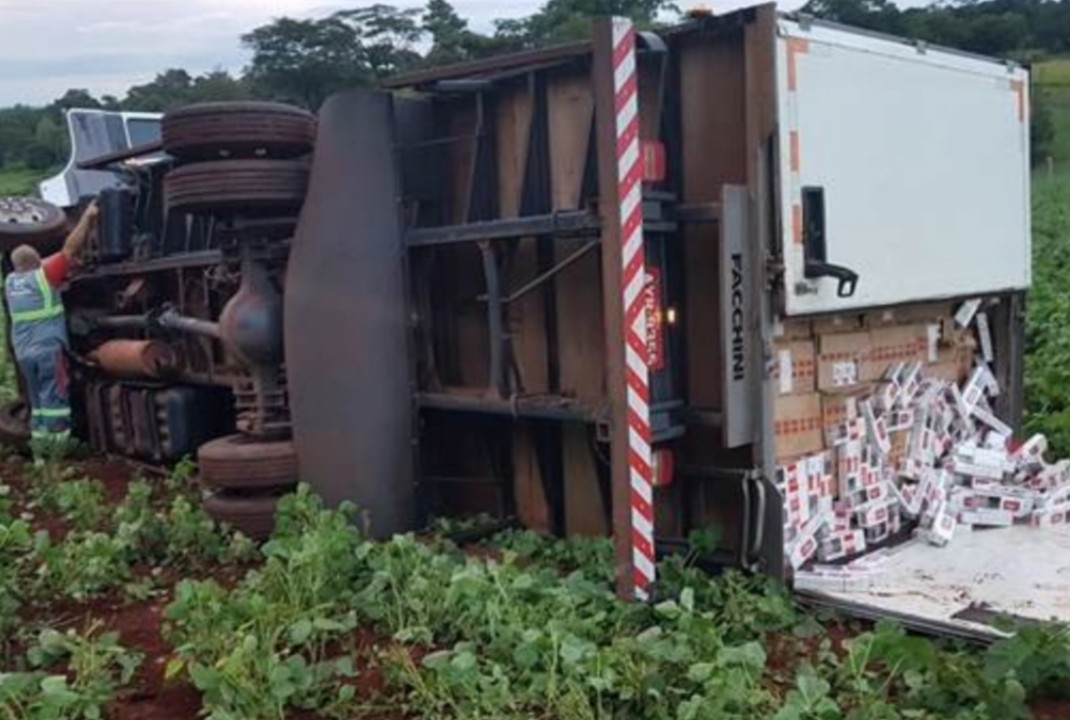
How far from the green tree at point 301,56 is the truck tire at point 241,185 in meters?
39.2

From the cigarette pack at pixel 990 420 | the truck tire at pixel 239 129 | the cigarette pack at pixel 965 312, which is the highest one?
the truck tire at pixel 239 129

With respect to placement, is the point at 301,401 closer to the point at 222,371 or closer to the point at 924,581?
the point at 222,371

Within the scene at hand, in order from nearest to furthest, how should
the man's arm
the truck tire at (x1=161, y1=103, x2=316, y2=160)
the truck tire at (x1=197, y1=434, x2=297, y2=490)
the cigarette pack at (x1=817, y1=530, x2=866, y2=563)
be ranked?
the cigarette pack at (x1=817, y1=530, x2=866, y2=563)
the truck tire at (x1=161, y1=103, x2=316, y2=160)
the truck tire at (x1=197, y1=434, x2=297, y2=490)
the man's arm

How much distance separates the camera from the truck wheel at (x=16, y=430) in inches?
339

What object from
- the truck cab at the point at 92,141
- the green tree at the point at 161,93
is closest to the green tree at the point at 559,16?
the green tree at the point at 161,93

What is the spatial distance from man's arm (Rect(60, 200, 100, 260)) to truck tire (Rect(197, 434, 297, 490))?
318 centimetres

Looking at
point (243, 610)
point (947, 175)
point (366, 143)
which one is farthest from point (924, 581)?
point (366, 143)

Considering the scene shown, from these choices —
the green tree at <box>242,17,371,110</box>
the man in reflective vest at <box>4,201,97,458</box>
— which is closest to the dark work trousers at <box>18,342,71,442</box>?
the man in reflective vest at <box>4,201,97,458</box>

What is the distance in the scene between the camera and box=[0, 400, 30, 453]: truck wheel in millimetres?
8602

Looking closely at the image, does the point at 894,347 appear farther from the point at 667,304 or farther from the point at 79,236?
the point at 79,236

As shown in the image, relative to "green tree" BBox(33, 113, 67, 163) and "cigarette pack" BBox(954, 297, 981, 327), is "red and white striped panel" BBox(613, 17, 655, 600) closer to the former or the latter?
"cigarette pack" BBox(954, 297, 981, 327)

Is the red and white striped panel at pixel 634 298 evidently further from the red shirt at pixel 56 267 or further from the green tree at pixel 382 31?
the green tree at pixel 382 31

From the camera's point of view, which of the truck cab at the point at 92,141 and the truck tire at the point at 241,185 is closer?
the truck tire at the point at 241,185

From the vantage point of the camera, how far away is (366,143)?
5.04m
